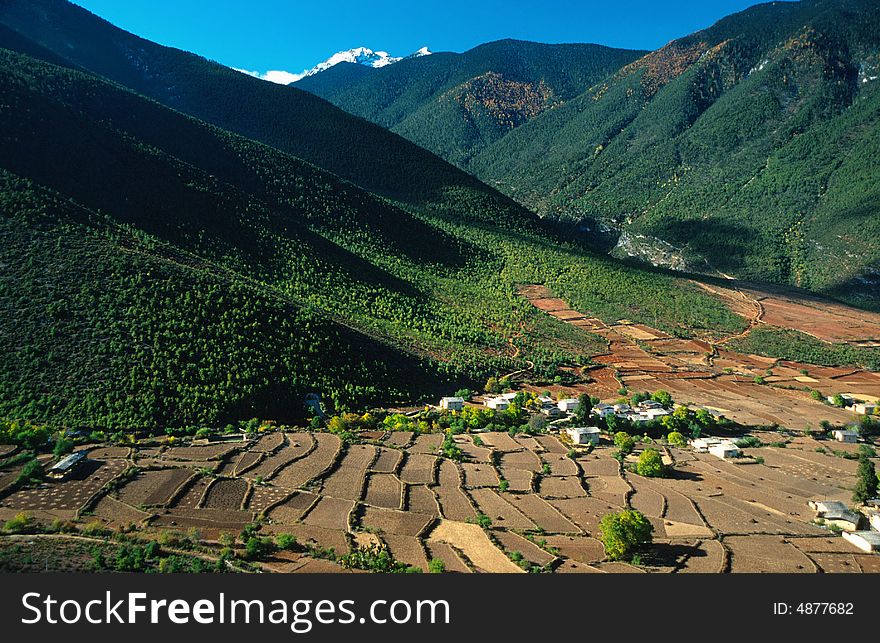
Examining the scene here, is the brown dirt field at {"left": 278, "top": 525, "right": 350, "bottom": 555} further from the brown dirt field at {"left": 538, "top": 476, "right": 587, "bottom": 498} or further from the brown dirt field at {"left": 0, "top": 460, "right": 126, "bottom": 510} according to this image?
the brown dirt field at {"left": 538, "top": 476, "right": 587, "bottom": 498}

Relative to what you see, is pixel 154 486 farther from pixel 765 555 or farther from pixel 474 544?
pixel 765 555

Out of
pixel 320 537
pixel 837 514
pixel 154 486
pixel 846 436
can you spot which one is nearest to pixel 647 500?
pixel 837 514

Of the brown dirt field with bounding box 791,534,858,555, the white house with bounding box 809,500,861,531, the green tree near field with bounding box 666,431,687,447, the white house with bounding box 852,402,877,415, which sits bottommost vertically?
the green tree near field with bounding box 666,431,687,447

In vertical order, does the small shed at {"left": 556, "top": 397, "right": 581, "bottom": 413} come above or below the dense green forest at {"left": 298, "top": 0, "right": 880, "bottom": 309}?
below

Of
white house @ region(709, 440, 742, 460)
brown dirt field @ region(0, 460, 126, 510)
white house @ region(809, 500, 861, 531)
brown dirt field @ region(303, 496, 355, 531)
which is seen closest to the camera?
brown dirt field @ region(0, 460, 126, 510)

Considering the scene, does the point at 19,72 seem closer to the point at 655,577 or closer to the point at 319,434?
the point at 319,434

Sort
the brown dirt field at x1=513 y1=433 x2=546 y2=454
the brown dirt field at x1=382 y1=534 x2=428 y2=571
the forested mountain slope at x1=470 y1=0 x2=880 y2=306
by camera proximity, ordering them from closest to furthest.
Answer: the brown dirt field at x1=382 y1=534 x2=428 y2=571 < the brown dirt field at x1=513 y1=433 x2=546 y2=454 < the forested mountain slope at x1=470 y1=0 x2=880 y2=306

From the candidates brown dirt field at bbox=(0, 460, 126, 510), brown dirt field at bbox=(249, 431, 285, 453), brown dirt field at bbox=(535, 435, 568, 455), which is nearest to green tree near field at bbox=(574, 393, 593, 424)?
brown dirt field at bbox=(535, 435, 568, 455)
